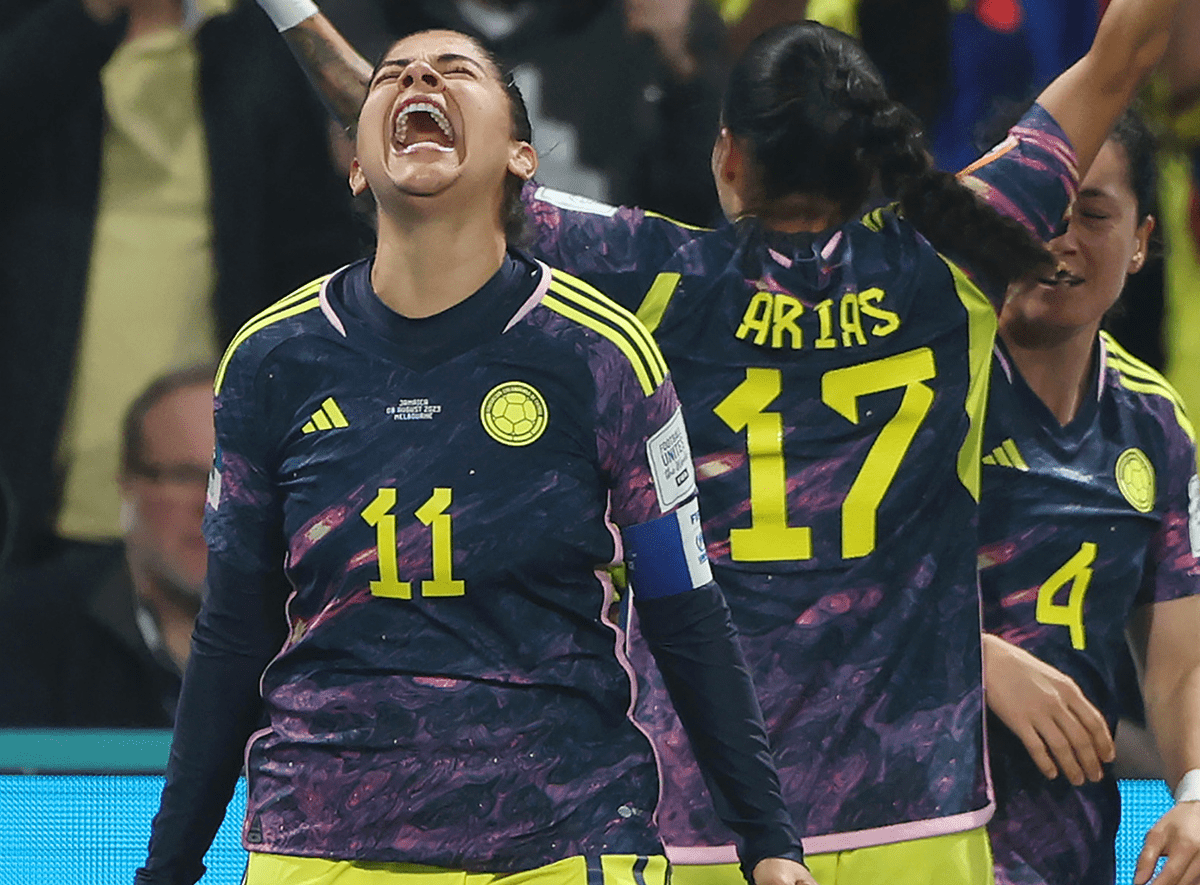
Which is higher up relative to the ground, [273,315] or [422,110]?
[422,110]

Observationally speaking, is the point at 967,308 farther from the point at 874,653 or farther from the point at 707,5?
the point at 707,5

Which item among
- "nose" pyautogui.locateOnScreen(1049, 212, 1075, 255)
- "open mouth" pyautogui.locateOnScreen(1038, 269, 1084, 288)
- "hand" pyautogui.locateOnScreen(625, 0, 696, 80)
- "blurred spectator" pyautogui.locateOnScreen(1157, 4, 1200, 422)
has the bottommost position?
"open mouth" pyautogui.locateOnScreen(1038, 269, 1084, 288)

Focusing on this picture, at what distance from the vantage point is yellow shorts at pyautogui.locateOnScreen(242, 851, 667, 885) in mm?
1485

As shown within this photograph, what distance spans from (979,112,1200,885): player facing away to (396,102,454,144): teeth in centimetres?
85

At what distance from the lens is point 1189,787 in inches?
86.4

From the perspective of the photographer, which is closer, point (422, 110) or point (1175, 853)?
point (422, 110)

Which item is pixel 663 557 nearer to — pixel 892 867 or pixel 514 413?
pixel 514 413

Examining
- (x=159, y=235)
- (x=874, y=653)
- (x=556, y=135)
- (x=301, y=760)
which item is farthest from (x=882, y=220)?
(x=159, y=235)

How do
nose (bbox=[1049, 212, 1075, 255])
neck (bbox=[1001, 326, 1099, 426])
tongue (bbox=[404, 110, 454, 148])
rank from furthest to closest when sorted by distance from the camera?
nose (bbox=[1049, 212, 1075, 255]) → neck (bbox=[1001, 326, 1099, 426]) → tongue (bbox=[404, 110, 454, 148])

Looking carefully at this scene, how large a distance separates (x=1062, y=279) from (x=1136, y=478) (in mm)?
273

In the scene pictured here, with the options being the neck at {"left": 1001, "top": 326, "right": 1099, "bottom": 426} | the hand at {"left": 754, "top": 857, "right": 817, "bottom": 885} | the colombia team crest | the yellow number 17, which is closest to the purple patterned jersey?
the colombia team crest

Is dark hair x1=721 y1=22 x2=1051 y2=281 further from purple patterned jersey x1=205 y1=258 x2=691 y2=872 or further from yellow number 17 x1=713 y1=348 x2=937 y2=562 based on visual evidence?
purple patterned jersey x1=205 y1=258 x2=691 y2=872

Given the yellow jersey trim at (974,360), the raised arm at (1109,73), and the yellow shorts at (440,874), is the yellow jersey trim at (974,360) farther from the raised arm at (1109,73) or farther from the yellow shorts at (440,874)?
the yellow shorts at (440,874)

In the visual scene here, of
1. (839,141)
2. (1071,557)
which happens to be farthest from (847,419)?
(1071,557)
